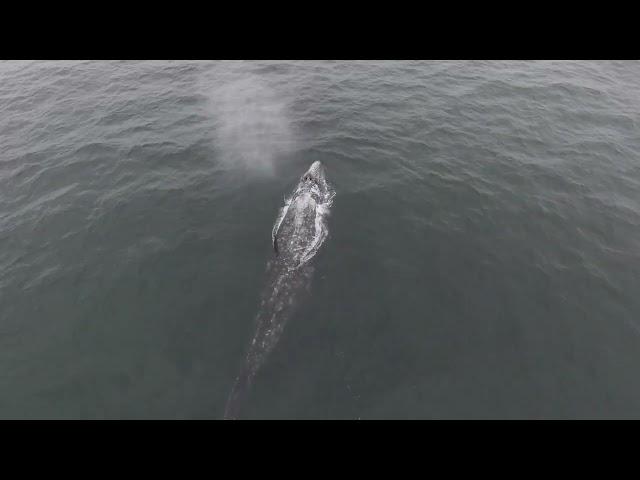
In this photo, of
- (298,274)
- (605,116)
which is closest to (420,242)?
(298,274)

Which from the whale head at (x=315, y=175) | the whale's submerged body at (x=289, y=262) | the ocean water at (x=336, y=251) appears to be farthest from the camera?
the whale head at (x=315, y=175)

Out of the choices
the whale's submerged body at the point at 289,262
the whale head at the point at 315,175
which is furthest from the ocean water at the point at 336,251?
the whale head at the point at 315,175

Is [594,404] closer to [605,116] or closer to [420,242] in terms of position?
[420,242]

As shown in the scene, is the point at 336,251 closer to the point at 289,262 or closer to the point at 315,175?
the point at 289,262

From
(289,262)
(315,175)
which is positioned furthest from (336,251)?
(315,175)

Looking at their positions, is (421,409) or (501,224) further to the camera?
(501,224)

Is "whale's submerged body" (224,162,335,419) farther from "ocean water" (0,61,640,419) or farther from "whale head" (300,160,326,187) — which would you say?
"ocean water" (0,61,640,419)

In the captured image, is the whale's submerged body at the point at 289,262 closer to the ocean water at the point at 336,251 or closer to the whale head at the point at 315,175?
the whale head at the point at 315,175
